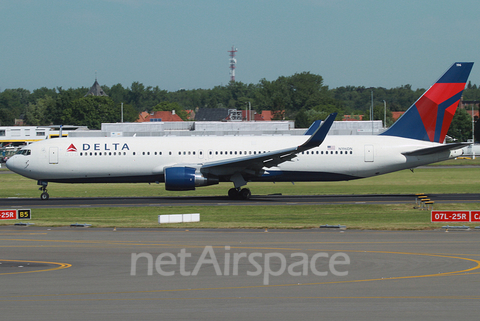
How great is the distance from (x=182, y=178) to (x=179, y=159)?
2849 mm

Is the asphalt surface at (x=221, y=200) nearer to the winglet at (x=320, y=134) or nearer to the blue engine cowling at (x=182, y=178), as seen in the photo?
the blue engine cowling at (x=182, y=178)

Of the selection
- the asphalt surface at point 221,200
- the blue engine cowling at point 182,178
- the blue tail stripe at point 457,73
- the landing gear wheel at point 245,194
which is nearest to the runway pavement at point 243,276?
the asphalt surface at point 221,200

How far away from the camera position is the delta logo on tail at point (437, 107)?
112 feet

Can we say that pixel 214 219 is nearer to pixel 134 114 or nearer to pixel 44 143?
pixel 44 143

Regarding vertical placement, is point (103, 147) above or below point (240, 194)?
above

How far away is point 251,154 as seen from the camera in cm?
3397

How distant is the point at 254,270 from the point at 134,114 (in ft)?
582

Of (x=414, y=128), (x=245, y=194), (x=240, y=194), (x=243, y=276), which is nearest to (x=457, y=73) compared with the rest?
(x=414, y=128)

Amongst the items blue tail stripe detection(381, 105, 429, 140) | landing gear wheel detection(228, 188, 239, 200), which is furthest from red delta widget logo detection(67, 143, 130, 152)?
blue tail stripe detection(381, 105, 429, 140)

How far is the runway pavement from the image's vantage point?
433 inches

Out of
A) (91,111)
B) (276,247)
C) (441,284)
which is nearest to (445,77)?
(276,247)

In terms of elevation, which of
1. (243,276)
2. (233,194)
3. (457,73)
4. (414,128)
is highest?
(457,73)

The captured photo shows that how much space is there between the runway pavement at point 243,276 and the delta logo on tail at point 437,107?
50.7ft

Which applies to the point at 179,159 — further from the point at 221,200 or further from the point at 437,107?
the point at 437,107
